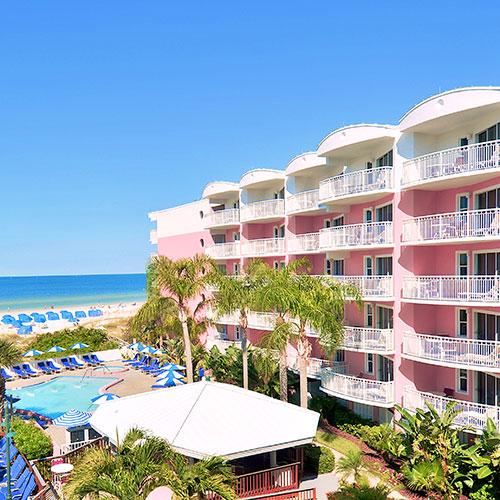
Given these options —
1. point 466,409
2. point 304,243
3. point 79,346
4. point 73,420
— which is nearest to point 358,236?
point 304,243

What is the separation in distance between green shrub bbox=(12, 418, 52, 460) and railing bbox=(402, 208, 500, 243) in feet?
59.8


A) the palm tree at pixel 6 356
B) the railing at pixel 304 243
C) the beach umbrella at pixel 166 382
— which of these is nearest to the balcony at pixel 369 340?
the railing at pixel 304 243

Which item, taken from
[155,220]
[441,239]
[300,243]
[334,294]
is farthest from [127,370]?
[441,239]

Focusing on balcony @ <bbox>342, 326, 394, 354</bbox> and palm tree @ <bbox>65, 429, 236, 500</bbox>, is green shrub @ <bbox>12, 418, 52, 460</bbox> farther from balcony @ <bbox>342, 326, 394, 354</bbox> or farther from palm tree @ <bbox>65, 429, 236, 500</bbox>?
balcony @ <bbox>342, 326, 394, 354</bbox>

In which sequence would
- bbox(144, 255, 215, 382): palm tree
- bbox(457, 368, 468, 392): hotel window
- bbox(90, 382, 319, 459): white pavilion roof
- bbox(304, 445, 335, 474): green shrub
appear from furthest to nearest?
1. bbox(144, 255, 215, 382): palm tree
2. bbox(457, 368, 468, 392): hotel window
3. bbox(304, 445, 335, 474): green shrub
4. bbox(90, 382, 319, 459): white pavilion roof

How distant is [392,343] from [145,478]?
14221 mm

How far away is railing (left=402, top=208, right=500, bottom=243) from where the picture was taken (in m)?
18.5

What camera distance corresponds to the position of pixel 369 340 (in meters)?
23.0

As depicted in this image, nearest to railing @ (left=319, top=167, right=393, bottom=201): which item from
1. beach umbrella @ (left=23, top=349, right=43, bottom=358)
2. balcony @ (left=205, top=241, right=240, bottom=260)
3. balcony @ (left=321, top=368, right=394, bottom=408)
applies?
balcony @ (left=321, top=368, right=394, bottom=408)

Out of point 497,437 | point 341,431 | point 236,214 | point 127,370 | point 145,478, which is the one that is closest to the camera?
point 145,478

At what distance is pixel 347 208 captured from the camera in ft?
87.0

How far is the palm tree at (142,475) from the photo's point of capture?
1061 cm

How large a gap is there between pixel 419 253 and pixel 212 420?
11277 millimetres

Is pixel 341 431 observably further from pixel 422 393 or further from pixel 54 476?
pixel 54 476
